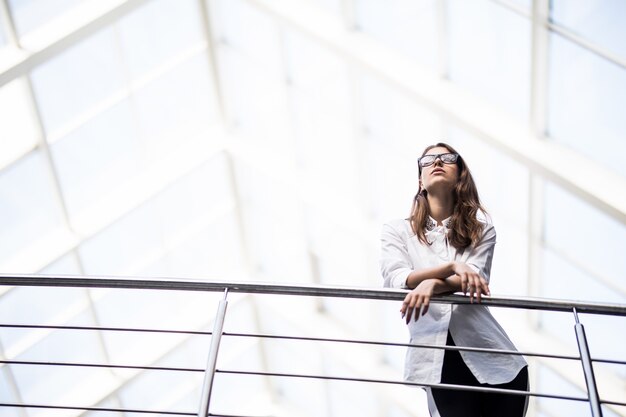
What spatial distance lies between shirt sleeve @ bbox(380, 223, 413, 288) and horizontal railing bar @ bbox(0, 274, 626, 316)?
0.24 feet

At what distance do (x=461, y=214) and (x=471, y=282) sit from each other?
13.1 inches

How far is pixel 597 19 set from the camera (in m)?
6.66

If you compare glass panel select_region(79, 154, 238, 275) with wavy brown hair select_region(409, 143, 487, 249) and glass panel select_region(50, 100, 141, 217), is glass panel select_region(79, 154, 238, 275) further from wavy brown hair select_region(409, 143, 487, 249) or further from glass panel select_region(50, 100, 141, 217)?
wavy brown hair select_region(409, 143, 487, 249)

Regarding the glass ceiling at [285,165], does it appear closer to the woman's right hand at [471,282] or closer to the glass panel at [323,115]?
the glass panel at [323,115]

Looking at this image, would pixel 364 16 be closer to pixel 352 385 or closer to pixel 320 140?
pixel 320 140

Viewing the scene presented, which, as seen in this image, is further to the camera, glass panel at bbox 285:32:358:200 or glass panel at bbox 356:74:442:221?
glass panel at bbox 285:32:358:200

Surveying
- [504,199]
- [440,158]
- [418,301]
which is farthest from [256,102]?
[418,301]

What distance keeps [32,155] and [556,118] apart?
5.56m

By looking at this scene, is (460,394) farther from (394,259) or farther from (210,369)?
(210,369)

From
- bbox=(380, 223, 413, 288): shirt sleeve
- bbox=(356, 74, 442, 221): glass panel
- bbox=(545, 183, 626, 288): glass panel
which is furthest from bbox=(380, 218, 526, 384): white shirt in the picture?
bbox=(356, 74, 442, 221): glass panel

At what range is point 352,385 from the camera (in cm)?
1363

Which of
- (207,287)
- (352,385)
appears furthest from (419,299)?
(352,385)

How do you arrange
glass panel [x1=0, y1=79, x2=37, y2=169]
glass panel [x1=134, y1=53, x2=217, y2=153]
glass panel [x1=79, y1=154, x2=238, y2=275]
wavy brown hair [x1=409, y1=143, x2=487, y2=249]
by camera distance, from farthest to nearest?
glass panel [x1=79, y1=154, x2=238, y2=275] < glass panel [x1=134, y1=53, x2=217, y2=153] < glass panel [x1=0, y1=79, x2=37, y2=169] < wavy brown hair [x1=409, y1=143, x2=487, y2=249]

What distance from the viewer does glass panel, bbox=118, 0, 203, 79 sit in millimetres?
9891
